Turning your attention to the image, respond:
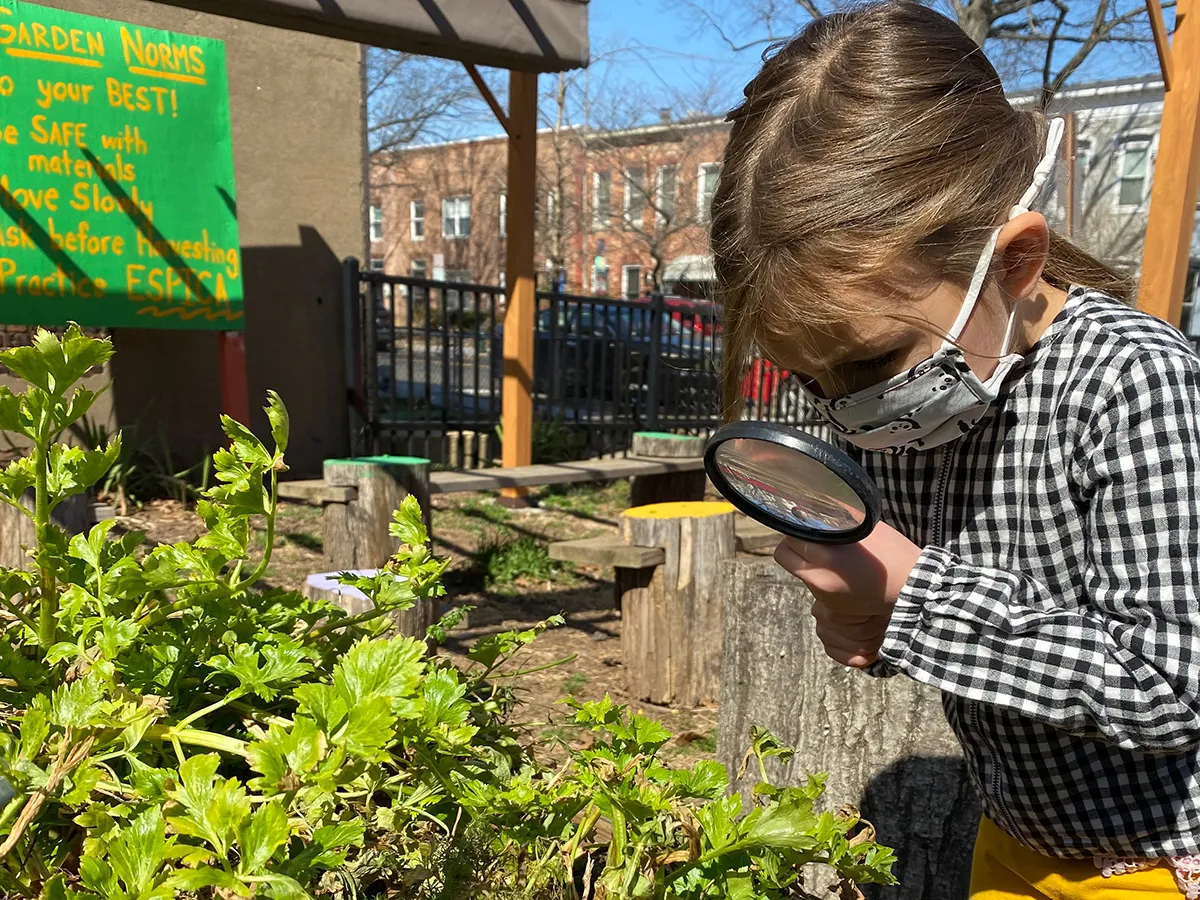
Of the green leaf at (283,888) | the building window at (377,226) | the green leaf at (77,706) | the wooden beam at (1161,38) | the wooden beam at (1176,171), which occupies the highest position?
the building window at (377,226)

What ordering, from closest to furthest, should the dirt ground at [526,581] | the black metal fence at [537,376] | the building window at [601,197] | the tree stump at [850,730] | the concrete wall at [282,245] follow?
the tree stump at [850,730] → the dirt ground at [526,581] → the concrete wall at [282,245] → the black metal fence at [537,376] → the building window at [601,197]

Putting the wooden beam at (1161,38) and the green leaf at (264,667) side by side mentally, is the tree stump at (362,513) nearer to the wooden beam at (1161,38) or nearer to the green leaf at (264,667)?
the green leaf at (264,667)

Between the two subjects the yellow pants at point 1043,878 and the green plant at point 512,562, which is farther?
the green plant at point 512,562

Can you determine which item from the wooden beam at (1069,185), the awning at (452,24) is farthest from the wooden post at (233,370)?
the wooden beam at (1069,185)

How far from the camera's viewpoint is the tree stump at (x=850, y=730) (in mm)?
2320

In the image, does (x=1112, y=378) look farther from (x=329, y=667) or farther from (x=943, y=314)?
(x=329, y=667)

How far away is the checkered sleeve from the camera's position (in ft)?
3.52

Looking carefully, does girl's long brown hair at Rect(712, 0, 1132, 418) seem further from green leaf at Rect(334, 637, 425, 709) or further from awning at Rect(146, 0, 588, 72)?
awning at Rect(146, 0, 588, 72)

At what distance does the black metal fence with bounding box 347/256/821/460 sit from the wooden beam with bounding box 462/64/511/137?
5.29ft

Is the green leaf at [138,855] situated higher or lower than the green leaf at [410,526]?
lower

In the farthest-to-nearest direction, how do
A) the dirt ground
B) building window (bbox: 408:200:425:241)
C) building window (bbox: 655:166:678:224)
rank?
building window (bbox: 408:200:425:241) → building window (bbox: 655:166:678:224) → the dirt ground

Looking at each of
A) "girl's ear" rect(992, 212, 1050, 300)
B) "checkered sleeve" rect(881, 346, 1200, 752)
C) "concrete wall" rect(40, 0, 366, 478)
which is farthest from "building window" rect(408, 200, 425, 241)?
"checkered sleeve" rect(881, 346, 1200, 752)

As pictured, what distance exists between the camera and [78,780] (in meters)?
0.66

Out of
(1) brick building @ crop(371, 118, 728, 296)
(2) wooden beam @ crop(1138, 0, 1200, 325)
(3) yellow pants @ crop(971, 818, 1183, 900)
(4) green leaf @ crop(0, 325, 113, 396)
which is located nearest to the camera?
(4) green leaf @ crop(0, 325, 113, 396)
